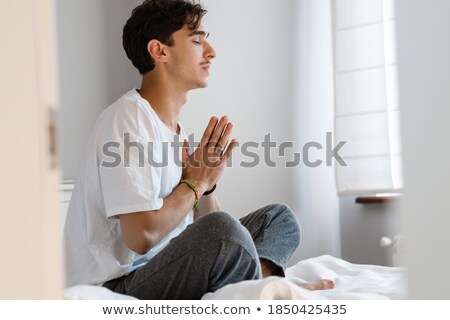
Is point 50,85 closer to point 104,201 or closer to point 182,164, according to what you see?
point 104,201

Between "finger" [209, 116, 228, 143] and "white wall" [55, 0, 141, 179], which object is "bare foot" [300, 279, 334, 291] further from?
"white wall" [55, 0, 141, 179]

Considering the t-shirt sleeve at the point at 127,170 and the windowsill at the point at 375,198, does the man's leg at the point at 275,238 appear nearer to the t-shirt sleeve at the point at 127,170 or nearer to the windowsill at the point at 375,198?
the t-shirt sleeve at the point at 127,170

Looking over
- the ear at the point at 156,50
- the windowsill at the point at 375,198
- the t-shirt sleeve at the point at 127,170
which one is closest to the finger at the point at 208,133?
the t-shirt sleeve at the point at 127,170

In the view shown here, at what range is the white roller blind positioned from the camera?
2.35m

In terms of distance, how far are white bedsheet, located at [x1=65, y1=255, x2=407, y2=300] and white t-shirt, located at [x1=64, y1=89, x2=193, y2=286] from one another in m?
0.26

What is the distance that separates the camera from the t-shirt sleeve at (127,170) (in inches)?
50.4

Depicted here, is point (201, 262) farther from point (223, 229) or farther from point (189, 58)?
point (189, 58)

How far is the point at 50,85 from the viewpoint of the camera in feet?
1.74

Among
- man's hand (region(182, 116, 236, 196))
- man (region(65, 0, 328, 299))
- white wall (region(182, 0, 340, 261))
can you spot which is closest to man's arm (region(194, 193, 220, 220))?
man (region(65, 0, 328, 299))

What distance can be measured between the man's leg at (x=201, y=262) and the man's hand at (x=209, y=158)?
0.75 ft

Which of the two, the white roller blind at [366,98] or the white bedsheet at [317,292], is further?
the white roller blind at [366,98]

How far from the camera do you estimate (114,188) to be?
1.29 meters
